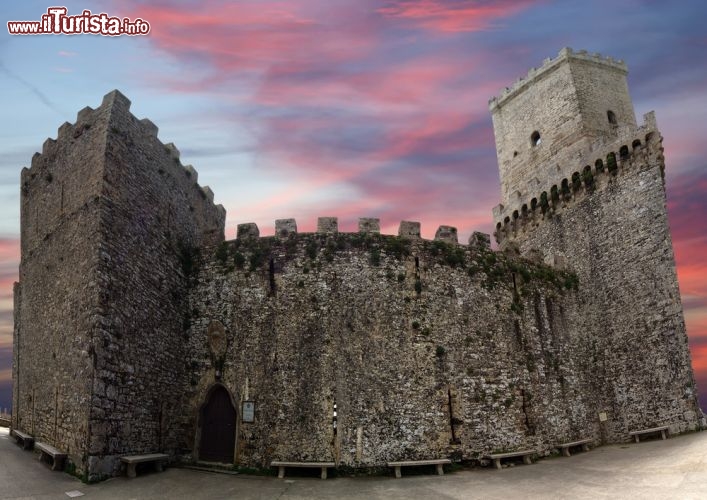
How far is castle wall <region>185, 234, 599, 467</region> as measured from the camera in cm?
1664

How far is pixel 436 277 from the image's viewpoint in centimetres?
1920

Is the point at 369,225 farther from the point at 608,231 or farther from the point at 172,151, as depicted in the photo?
the point at 608,231

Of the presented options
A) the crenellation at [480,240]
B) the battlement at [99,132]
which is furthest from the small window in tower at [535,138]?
the battlement at [99,132]

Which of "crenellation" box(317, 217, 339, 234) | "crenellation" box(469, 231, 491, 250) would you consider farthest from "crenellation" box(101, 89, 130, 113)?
"crenellation" box(469, 231, 491, 250)

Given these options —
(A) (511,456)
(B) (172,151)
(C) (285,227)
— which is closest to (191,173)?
(B) (172,151)

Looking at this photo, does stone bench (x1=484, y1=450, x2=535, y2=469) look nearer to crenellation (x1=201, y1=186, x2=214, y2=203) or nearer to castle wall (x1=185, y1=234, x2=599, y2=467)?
castle wall (x1=185, y1=234, x2=599, y2=467)

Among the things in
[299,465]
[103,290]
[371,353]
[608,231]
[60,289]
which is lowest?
[299,465]

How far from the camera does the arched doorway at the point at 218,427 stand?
1688cm

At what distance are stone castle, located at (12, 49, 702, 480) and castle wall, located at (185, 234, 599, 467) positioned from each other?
6cm

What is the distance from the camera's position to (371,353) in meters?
17.5

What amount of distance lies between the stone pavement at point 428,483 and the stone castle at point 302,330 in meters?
0.93

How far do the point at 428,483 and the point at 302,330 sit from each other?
20.7 ft

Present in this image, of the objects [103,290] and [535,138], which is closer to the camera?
[103,290]

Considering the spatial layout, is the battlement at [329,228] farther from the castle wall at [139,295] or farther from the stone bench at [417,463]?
the stone bench at [417,463]
